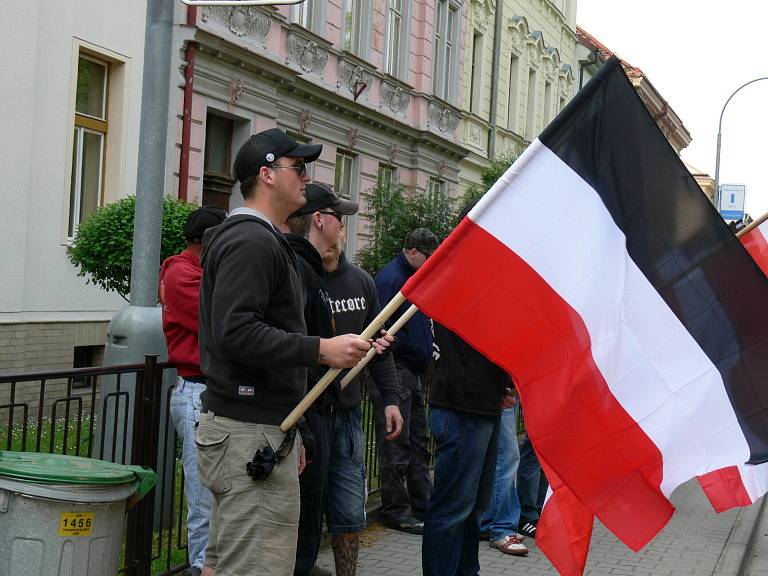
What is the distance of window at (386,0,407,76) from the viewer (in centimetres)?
2200

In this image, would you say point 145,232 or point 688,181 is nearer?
point 688,181

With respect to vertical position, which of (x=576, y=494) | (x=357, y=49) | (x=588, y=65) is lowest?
(x=576, y=494)

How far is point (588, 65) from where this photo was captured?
122ft

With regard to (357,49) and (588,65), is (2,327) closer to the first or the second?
(357,49)

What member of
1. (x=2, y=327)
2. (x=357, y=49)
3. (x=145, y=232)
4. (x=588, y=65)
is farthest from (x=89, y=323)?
(x=588, y=65)

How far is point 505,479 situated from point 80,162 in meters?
8.21

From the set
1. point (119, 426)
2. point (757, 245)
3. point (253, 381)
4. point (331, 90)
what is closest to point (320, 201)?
point (119, 426)

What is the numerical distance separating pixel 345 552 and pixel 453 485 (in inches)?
25.4

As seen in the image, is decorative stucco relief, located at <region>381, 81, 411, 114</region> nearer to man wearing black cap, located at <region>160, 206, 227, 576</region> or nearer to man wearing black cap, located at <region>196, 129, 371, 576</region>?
man wearing black cap, located at <region>160, 206, 227, 576</region>

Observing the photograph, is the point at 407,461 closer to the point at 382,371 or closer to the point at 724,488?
the point at 382,371

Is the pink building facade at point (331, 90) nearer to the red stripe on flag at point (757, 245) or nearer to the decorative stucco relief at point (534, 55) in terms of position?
the decorative stucco relief at point (534, 55)

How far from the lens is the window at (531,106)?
103 ft

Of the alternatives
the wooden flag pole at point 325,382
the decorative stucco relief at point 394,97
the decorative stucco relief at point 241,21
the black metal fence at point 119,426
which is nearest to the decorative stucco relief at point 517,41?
the decorative stucco relief at point 394,97

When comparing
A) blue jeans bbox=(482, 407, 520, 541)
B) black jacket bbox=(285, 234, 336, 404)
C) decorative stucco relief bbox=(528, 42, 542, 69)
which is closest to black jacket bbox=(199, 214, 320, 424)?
black jacket bbox=(285, 234, 336, 404)
